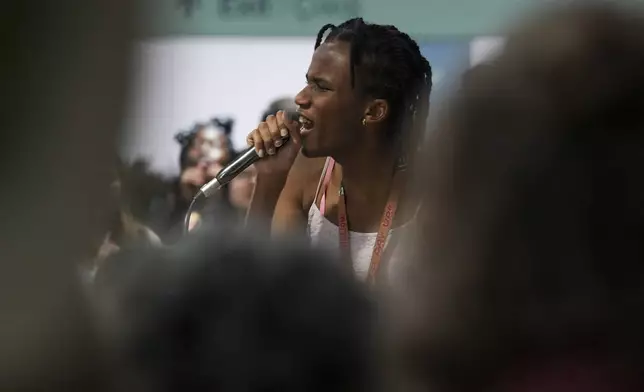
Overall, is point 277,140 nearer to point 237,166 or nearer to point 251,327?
point 237,166

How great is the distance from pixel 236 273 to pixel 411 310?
0.10m

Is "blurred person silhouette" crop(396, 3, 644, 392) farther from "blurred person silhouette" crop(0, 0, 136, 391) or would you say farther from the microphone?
the microphone

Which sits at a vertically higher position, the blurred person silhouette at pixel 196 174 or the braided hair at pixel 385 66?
the braided hair at pixel 385 66

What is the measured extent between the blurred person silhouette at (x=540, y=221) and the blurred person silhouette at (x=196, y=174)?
405mm

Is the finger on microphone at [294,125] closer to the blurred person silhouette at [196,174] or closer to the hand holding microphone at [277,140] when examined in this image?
the hand holding microphone at [277,140]

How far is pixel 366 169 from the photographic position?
3.43 ft

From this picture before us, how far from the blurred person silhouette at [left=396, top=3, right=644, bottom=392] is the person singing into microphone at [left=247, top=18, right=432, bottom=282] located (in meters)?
0.57

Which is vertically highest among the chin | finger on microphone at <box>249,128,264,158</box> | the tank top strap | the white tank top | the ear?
the ear

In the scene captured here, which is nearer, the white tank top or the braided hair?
the white tank top

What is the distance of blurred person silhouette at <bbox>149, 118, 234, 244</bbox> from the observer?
876mm

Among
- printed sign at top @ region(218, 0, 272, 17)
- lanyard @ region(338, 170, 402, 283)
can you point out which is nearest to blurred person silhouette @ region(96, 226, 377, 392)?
lanyard @ region(338, 170, 402, 283)

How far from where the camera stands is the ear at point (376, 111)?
3.36 feet

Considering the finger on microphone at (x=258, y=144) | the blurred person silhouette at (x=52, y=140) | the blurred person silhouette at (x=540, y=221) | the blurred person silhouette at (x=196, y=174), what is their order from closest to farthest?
the blurred person silhouette at (x=52, y=140), the blurred person silhouette at (x=540, y=221), the blurred person silhouette at (x=196, y=174), the finger on microphone at (x=258, y=144)

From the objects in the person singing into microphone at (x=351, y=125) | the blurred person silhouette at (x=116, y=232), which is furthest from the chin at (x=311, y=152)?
the blurred person silhouette at (x=116, y=232)
